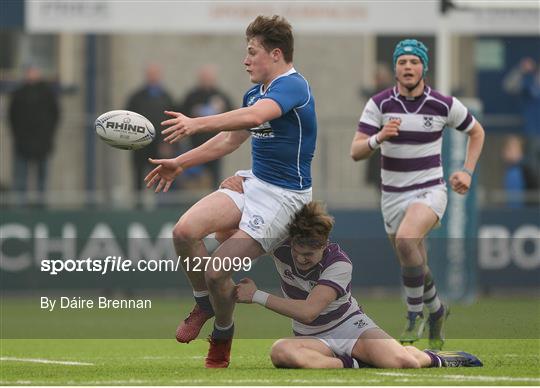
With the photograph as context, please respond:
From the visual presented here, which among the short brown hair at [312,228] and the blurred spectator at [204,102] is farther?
the blurred spectator at [204,102]

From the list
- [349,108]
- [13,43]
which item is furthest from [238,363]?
[13,43]

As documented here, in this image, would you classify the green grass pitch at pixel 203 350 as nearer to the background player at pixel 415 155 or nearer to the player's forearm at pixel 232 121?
the background player at pixel 415 155

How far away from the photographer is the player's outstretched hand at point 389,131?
11.0 metres

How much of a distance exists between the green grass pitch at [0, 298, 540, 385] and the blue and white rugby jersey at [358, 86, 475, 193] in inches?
56.4

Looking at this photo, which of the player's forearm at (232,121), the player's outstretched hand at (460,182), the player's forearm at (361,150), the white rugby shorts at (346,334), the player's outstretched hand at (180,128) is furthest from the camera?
the player's forearm at (361,150)

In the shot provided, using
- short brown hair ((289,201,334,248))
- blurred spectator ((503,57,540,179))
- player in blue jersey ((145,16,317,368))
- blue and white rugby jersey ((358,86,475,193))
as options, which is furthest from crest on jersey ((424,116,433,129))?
blurred spectator ((503,57,540,179))

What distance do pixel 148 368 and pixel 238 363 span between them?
72 cm

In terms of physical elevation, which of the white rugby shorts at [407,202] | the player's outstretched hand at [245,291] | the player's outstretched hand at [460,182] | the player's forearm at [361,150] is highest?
the player's forearm at [361,150]

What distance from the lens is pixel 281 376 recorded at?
9180mm

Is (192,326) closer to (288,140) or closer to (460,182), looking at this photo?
(288,140)

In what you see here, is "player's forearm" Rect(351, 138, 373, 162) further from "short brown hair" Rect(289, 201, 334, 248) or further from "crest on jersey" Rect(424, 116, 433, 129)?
"short brown hair" Rect(289, 201, 334, 248)

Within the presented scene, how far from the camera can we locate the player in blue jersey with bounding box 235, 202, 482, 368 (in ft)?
31.0

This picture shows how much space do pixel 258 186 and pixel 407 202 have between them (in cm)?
217

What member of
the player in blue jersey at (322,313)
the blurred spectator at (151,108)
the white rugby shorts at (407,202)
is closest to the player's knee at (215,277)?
the player in blue jersey at (322,313)
